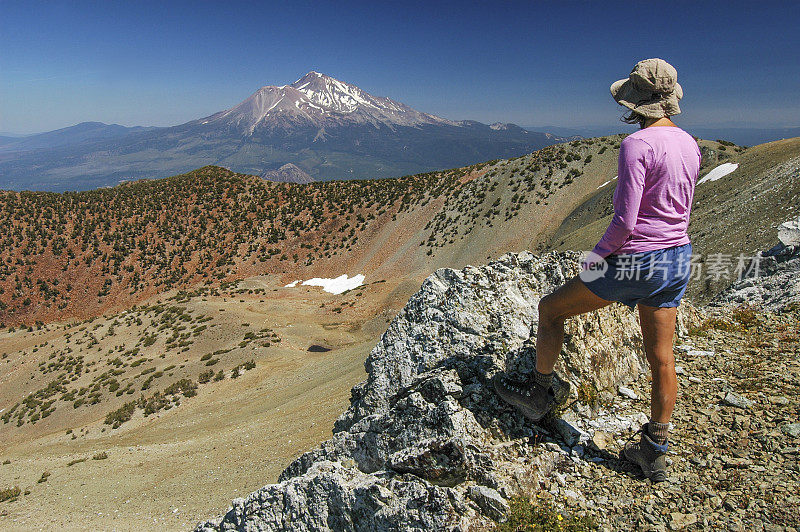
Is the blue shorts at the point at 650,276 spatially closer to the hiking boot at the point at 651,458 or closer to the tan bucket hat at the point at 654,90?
the tan bucket hat at the point at 654,90

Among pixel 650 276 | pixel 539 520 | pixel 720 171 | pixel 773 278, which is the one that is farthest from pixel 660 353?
pixel 720 171

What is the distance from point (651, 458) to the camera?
12.8ft

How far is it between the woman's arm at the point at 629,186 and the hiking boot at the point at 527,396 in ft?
6.33

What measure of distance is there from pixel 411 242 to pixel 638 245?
41269mm

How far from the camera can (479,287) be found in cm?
722

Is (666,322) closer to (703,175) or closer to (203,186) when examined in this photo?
(703,175)

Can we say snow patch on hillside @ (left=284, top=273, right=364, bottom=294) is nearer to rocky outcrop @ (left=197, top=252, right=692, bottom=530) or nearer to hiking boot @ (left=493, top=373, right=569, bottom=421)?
rocky outcrop @ (left=197, top=252, right=692, bottom=530)

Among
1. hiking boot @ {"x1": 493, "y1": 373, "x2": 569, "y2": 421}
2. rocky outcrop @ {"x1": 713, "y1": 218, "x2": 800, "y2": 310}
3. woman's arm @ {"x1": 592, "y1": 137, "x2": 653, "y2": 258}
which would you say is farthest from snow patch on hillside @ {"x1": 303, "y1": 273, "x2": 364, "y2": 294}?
woman's arm @ {"x1": 592, "y1": 137, "x2": 653, "y2": 258}

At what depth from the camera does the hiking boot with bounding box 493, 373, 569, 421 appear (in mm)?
4496

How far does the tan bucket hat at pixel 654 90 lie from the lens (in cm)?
363

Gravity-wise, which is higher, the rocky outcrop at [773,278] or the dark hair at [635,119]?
the dark hair at [635,119]

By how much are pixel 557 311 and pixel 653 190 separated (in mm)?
1432

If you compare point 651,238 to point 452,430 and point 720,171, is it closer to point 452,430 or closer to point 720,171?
point 452,430

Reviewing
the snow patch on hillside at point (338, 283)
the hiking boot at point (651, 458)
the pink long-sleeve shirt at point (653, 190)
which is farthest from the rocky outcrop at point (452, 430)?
the snow patch on hillside at point (338, 283)
